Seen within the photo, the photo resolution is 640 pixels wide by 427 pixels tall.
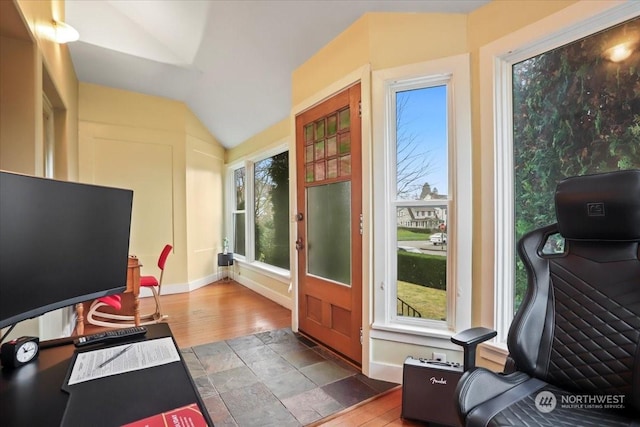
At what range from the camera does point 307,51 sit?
2.77 meters

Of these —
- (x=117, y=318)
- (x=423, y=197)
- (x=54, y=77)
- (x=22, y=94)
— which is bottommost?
(x=117, y=318)

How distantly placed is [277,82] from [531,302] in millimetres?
3040

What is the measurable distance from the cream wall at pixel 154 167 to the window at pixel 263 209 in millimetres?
643

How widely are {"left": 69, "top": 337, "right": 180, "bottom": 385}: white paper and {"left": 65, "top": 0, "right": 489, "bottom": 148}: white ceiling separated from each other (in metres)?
2.36

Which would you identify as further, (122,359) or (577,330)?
(577,330)

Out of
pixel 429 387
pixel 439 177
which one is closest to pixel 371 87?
pixel 439 177

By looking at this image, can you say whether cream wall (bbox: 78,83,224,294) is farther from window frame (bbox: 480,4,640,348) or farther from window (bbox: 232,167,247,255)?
window frame (bbox: 480,4,640,348)

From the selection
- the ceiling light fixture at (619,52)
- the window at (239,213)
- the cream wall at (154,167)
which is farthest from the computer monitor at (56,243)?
the window at (239,213)

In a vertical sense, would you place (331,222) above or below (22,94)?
below

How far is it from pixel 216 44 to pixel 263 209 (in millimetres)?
2508

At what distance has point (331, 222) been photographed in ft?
8.89

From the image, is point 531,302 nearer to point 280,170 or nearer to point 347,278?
point 347,278

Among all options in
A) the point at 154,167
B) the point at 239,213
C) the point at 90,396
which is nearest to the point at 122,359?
the point at 90,396

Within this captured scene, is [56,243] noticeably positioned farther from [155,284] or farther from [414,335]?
[155,284]
